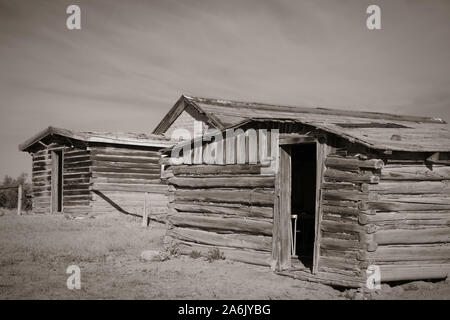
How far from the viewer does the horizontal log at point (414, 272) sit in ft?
28.7

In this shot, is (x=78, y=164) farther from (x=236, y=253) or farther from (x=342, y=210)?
(x=342, y=210)

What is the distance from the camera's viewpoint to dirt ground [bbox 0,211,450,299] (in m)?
8.18

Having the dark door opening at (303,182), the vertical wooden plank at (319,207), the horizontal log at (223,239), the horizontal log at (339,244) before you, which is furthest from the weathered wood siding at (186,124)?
the horizontal log at (339,244)

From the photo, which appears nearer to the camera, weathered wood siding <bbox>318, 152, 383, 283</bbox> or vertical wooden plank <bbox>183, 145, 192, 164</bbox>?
weathered wood siding <bbox>318, 152, 383, 283</bbox>

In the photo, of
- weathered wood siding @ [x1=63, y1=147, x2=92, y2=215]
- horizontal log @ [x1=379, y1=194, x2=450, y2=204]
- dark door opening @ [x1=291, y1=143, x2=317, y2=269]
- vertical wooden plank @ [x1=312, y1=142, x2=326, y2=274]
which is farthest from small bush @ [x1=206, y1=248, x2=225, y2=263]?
weathered wood siding @ [x1=63, y1=147, x2=92, y2=215]

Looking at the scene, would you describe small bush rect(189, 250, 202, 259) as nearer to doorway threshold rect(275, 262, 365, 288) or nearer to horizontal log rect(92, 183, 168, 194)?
doorway threshold rect(275, 262, 365, 288)

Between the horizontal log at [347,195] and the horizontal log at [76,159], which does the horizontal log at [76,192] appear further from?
the horizontal log at [347,195]

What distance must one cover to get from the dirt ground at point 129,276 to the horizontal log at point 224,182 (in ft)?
5.55

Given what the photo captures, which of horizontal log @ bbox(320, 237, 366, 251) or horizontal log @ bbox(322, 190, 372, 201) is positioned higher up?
horizontal log @ bbox(322, 190, 372, 201)

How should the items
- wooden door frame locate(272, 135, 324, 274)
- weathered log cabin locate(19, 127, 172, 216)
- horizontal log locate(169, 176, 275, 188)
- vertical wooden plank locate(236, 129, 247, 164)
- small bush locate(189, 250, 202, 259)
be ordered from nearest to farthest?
wooden door frame locate(272, 135, 324, 274) → horizontal log locate(169, 176, 275, 188) → vertical wooden plank locate(236, 129, 247, 164) → small bush locate(189, 250, 202, 259) → weathered log cabin locate(19, 127, 172, 216)

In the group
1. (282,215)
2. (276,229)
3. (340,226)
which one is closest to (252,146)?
(282,215)

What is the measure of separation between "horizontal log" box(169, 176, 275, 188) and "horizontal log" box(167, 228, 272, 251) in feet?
3.53

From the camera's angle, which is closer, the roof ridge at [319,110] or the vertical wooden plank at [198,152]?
the vertical wooden plank at [198,152]
